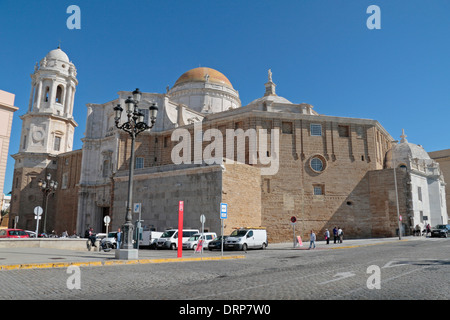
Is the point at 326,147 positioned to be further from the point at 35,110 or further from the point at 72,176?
the point at 35,110

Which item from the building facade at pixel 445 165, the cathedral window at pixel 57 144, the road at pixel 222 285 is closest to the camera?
the road at pixel 222 285

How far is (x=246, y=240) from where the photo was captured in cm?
2302

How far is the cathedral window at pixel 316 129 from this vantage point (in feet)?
118

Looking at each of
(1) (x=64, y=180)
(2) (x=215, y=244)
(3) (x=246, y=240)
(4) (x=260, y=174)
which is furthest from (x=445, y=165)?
(1) (x=64, y=180)

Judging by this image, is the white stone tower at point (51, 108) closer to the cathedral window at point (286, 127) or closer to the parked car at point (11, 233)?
the parked car at point (11, 233)

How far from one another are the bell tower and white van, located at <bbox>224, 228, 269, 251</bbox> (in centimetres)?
3760

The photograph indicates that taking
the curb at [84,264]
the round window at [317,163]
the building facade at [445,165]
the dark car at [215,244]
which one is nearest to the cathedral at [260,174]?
the round window at [317,163]

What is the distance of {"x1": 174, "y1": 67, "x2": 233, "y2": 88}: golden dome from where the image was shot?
5494 centimetres

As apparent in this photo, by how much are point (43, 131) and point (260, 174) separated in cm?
3631

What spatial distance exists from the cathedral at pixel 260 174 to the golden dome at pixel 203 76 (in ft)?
30.1

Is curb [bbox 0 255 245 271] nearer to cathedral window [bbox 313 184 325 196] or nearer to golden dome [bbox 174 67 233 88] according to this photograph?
cathedral window [bbox 313 184 325 196]

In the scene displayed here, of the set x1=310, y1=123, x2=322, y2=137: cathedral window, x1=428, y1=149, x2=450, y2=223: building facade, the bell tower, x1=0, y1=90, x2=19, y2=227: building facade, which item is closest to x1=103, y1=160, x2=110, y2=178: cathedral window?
the bell tower
